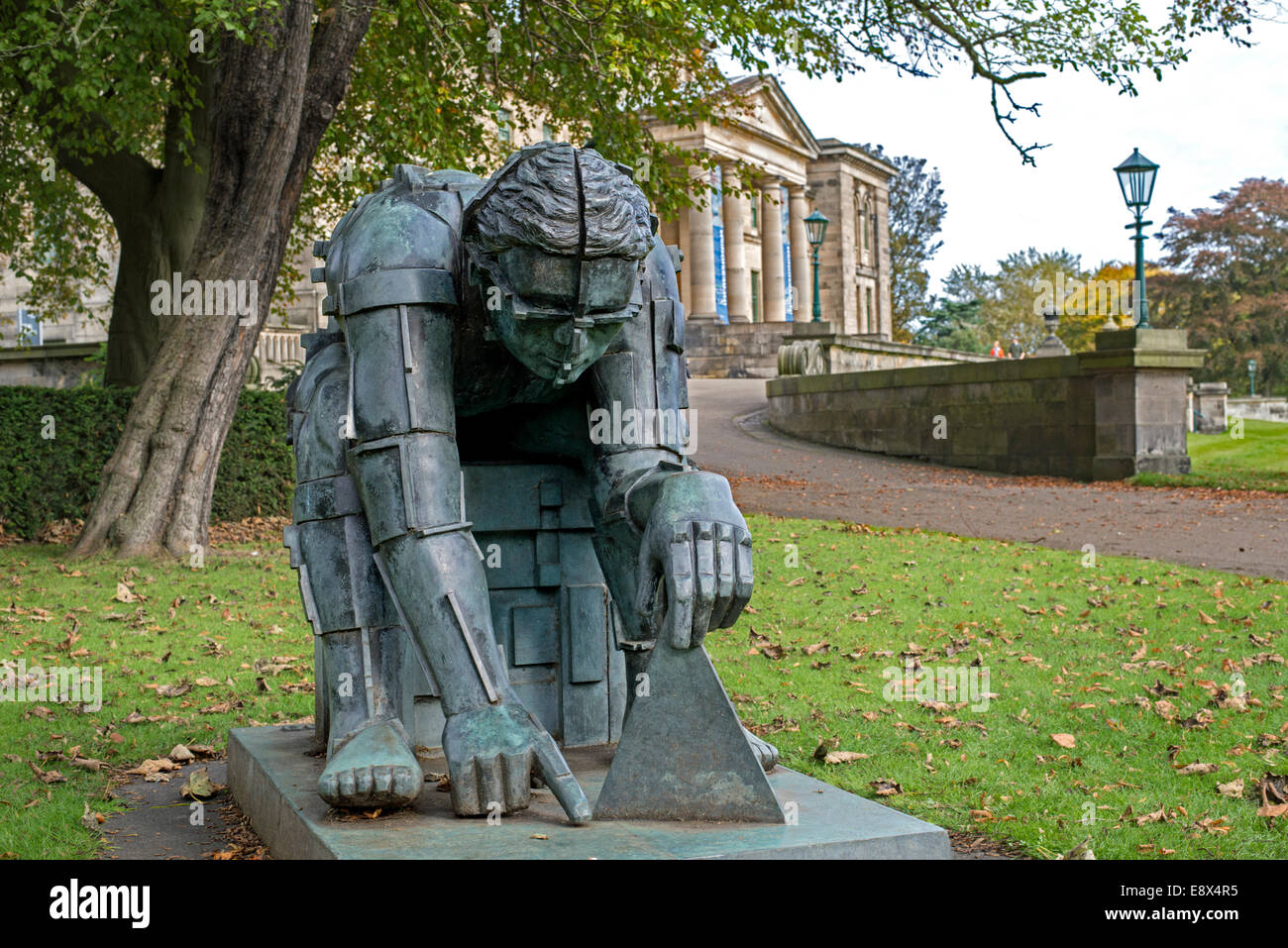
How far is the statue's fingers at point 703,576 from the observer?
2.98 m

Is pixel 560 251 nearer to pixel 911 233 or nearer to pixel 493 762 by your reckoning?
pixel 493 762

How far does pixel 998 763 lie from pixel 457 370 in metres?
3.29

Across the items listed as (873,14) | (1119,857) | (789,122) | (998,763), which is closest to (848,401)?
(873,14)

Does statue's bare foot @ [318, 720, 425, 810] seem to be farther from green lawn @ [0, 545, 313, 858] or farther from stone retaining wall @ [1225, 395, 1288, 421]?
stone retaining wall @ [1225, 395, 1288, 421]

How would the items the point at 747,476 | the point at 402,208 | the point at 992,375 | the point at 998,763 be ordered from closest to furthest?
the point at 402,208 → the point at 998,763 → the point at 747,476 → the point at 992,375

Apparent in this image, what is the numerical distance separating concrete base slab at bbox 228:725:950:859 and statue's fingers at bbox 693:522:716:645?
474 millimetres

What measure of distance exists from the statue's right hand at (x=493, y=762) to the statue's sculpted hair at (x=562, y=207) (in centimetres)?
113

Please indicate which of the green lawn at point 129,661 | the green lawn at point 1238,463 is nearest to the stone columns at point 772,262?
the green lawn at point 1238,463

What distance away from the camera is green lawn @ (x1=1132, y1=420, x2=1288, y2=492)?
58.1 ft

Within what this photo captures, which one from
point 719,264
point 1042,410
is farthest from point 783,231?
point 1042,410

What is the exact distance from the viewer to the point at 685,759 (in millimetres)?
3139

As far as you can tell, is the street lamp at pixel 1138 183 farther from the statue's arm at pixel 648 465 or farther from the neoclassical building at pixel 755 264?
the statue's arm at pixel 648 465

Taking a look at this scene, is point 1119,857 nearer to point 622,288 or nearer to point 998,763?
point 998,763

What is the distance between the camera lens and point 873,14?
1622 centimetres
